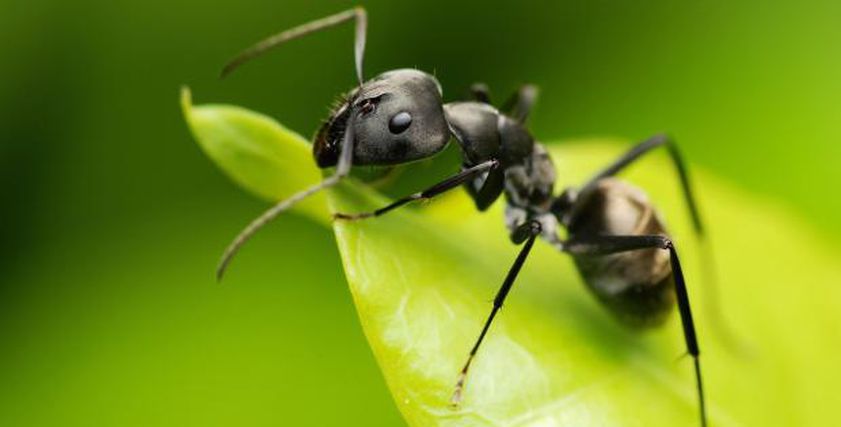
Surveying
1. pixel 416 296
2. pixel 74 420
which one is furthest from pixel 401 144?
pixel 74 420

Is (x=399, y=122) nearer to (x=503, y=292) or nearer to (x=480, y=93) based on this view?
(x=503, y=292)

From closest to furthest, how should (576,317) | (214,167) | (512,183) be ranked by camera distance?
(576,317)
(512,183)
(214,167)

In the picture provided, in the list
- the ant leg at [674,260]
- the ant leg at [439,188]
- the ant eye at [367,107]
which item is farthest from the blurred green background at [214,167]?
the ant eye at [367,107]

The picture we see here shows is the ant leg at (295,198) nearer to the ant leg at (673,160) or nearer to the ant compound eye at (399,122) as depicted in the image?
the ant compound eye at (399,122)

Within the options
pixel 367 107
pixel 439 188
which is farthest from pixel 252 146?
pixel 439 188

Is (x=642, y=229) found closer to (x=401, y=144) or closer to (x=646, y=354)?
(x=646, y=354)

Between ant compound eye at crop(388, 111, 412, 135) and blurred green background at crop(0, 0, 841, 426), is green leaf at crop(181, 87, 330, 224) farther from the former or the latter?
blurred green background at crop(0, 0, 841, 426)
